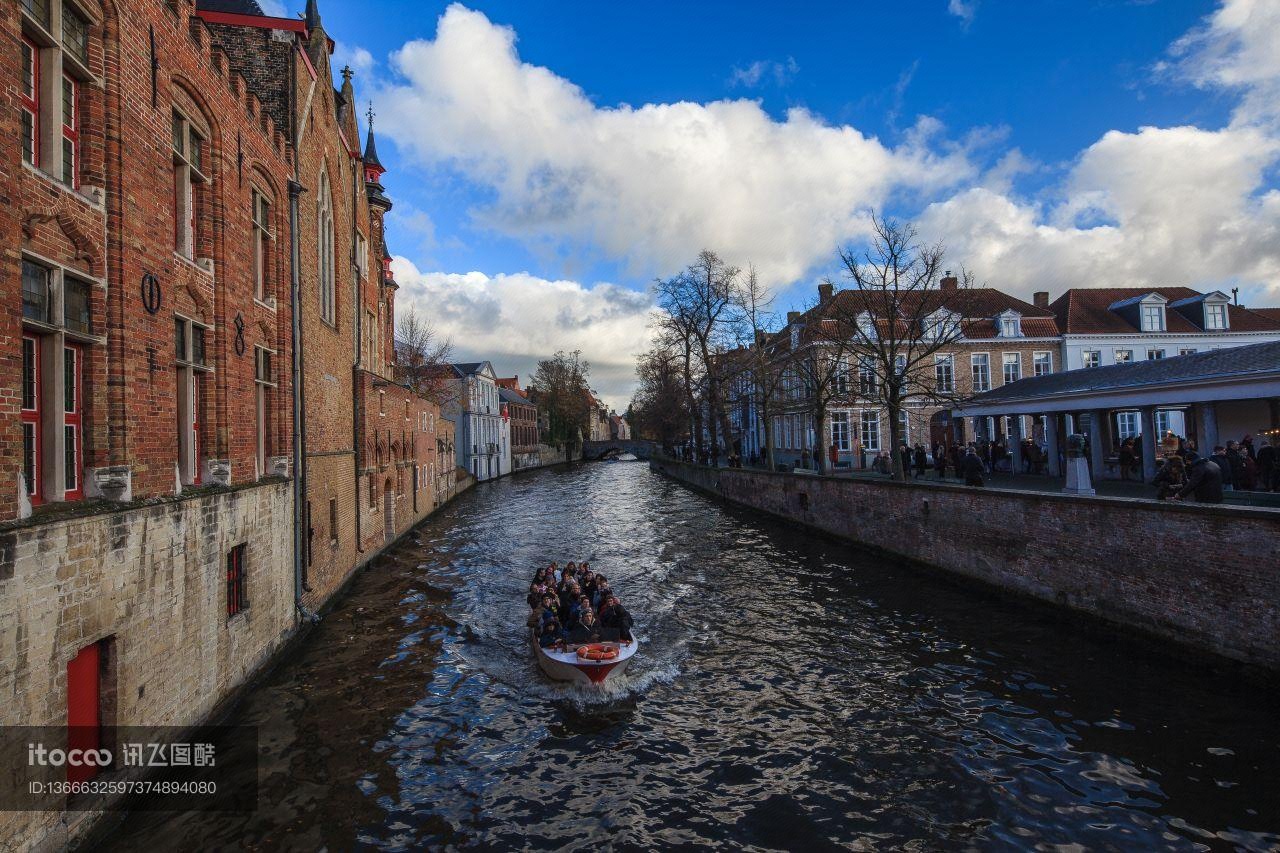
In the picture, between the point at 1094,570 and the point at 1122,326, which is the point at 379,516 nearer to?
the point at 1094,570

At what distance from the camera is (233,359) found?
10.5 metres

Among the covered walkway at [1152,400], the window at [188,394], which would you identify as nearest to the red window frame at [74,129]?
the window at [188,394]

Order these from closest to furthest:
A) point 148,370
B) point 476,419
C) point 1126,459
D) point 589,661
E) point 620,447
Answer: point 148,370 → point 589,661 → point 1126,459 → point 476,419 → point 620,447

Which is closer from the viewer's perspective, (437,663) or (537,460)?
(437,663)

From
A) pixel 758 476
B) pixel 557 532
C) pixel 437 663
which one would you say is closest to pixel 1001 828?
pixel 437 663

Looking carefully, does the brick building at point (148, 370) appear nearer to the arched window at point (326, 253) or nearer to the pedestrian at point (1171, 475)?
the arched window at point (326, 253)

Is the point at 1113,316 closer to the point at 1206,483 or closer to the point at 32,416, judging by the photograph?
the point at 1206,483

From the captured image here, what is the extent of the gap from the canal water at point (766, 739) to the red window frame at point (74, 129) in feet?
20.2

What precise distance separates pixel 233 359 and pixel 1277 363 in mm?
20760

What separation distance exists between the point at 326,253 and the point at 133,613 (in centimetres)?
1256

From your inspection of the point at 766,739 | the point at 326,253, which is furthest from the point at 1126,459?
the point at 326,253

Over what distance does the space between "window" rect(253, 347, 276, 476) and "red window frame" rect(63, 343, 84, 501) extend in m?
5.14

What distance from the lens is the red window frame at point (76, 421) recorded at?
6512 mm

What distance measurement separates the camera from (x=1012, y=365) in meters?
42.5
